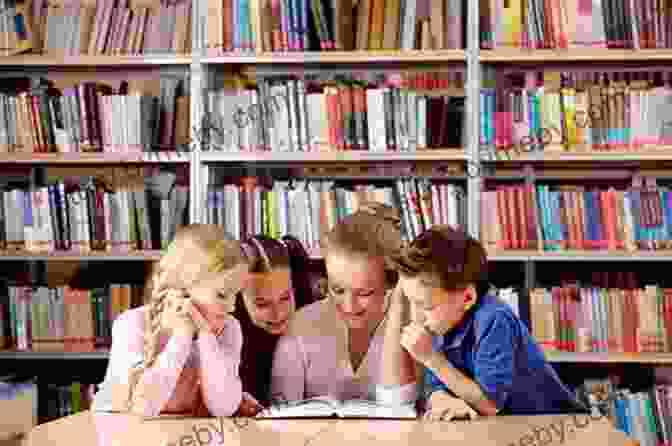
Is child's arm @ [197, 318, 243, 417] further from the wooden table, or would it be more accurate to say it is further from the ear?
the ear

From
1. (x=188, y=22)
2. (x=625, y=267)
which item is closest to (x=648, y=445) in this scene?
(x=625, y=267)

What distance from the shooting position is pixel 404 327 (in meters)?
2.34

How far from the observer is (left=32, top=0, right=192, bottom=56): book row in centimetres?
433

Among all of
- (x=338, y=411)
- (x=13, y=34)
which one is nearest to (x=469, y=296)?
(x=338, y=411)

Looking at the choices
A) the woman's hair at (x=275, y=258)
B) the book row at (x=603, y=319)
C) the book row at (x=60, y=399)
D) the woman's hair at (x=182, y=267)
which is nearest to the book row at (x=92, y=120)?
the book row at (x=60, y=399)

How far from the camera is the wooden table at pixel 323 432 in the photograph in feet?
6.39

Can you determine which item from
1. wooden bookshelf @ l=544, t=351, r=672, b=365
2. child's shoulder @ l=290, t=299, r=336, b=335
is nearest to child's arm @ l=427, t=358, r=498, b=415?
child's shoulder @ l=290, t=299, r=336, b=335

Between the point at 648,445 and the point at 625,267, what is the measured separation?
26.7 inches

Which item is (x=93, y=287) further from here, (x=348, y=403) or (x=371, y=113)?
(x=348, y=403)

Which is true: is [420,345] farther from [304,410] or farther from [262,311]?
[262,311]

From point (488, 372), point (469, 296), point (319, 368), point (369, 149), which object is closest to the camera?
point (488, 372)

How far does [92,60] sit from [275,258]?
2.02 meters

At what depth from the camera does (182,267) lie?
7.50ft

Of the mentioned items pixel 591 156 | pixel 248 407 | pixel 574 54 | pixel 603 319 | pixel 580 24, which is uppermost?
pixel 580 24
